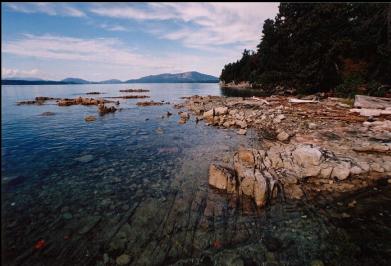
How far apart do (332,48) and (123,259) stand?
1167 inches

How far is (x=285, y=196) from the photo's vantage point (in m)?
6.73

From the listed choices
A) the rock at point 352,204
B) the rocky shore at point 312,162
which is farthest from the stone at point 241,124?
the rock at point 352,204

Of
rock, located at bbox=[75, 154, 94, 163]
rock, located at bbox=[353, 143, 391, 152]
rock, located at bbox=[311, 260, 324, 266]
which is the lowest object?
rock, located at bbox=[311, 260, 324, 266]

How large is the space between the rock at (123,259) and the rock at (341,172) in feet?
24.0

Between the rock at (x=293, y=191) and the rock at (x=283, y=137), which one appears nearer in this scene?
the rock at (x=293, y=191)

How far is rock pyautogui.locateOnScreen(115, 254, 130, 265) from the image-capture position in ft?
14.8

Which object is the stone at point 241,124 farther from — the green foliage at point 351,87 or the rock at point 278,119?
the green foliage at point 351,87

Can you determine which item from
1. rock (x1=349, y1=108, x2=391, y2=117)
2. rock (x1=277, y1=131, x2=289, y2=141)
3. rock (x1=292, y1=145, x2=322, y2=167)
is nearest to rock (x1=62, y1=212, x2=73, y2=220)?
rock (x1=292, y1=145, x2=322, y2=167)

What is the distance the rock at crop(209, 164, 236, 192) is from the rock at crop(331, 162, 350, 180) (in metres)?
3.72

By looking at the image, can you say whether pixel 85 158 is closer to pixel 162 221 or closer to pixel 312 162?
pixel 162 221

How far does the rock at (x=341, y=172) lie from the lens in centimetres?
745

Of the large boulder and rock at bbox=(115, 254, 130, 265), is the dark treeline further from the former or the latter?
rock at bbox=(115, 254, 130, 265)

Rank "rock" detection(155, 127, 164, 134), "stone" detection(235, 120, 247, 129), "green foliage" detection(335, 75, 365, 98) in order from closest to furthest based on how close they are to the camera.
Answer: "rock" detection(155, 127, 164, 134) → "stone" detection(235, 120, 247, 129) → "green foliage" detection(335, 75, 365, 98)

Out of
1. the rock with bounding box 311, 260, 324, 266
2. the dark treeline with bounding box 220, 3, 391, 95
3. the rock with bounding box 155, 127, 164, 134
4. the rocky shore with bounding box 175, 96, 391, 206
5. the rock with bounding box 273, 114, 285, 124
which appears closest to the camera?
the rock with bounding box 311, 260, 324, 266
